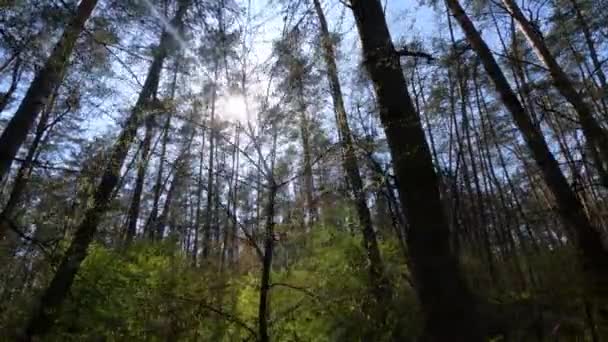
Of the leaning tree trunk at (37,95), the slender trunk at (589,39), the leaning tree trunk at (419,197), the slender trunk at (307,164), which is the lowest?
the leaning tree trunk at (419,197)

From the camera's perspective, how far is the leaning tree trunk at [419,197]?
4.33ft

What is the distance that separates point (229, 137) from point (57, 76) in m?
1.89

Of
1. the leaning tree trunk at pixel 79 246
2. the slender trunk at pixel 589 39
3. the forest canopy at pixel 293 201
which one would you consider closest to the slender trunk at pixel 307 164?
the forest canopy at pixel 293 201

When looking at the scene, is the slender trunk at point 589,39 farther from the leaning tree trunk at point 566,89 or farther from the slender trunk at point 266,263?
the slender trunk at point 266,263

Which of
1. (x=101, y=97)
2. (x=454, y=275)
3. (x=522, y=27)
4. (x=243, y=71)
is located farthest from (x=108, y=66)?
(x=522, y=27)

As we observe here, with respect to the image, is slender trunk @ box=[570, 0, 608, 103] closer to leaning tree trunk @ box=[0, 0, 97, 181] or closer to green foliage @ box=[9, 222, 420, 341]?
green foliage @ box=[9, 222, 420, 341]

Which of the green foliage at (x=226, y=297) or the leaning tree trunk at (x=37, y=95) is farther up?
the leaning tree trunk at (x=37, y=95)

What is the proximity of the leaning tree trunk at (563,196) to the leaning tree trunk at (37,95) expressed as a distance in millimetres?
4374

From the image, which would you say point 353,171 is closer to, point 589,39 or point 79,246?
point 79,246

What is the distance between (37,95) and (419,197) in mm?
3825

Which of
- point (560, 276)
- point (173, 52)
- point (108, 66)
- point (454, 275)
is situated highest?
point (173, 52)

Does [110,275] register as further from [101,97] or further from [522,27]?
[522,27]

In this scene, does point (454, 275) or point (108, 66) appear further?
point (108, 66)

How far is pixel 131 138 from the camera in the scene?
4418 millimetres
